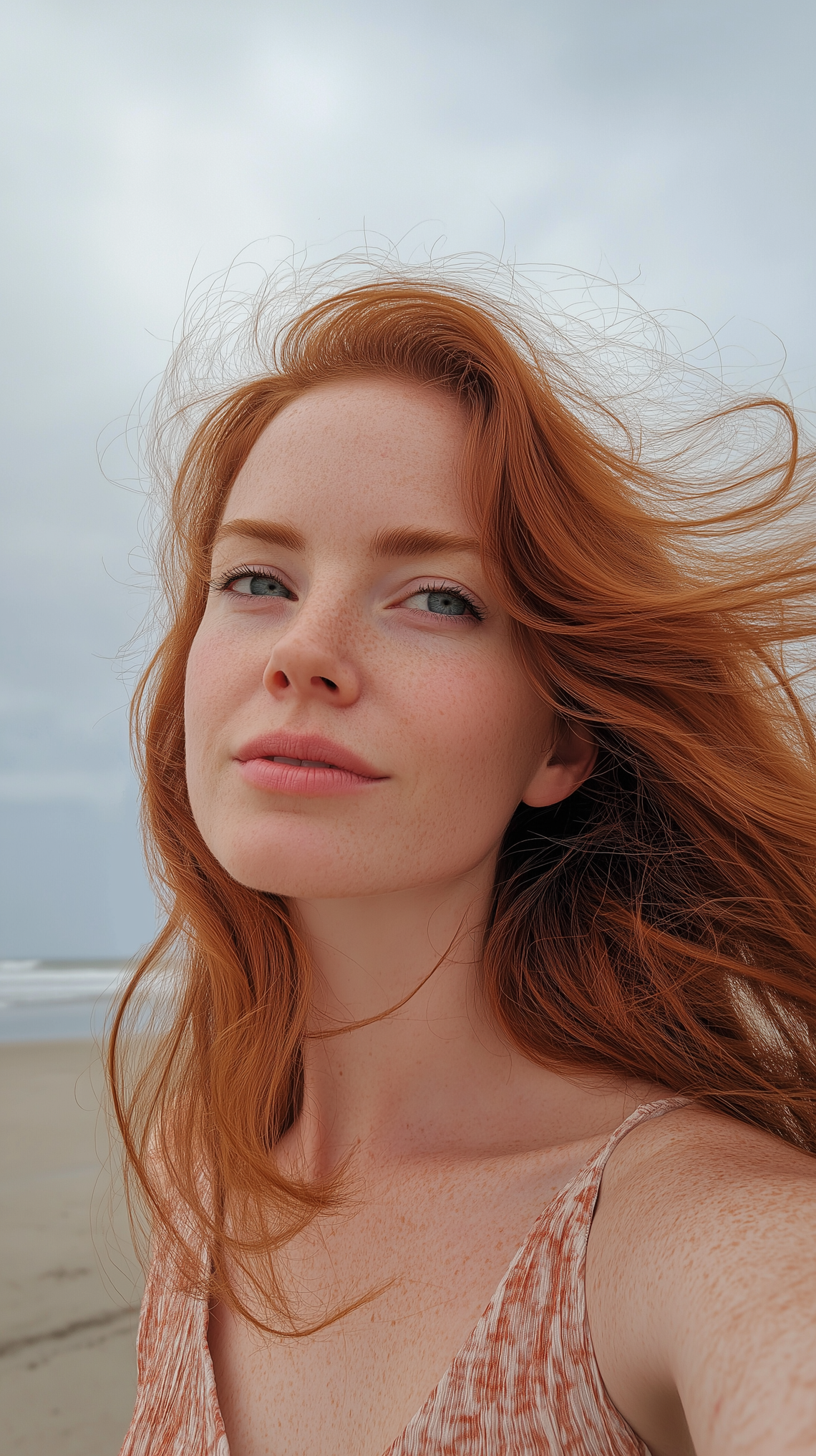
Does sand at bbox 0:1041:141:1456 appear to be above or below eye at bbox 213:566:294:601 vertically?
below

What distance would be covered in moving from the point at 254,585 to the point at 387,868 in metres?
0.59

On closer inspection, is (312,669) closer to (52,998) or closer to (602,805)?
(602,805)

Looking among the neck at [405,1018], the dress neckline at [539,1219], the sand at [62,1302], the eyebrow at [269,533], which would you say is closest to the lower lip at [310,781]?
the neck at [405,1018]

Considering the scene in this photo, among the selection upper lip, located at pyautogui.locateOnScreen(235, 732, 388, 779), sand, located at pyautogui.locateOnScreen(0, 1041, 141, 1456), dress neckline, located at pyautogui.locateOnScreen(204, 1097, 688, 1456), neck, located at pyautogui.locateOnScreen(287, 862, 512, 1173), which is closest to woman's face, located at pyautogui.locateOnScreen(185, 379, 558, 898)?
upper lip, located at pyautogui.locateOnScreen(235, 732, 388, 779)

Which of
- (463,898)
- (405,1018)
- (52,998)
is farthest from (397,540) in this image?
(52,998)

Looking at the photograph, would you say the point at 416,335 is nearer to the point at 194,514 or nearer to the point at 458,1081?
the point at 194,514

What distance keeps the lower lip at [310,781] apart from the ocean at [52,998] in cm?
666

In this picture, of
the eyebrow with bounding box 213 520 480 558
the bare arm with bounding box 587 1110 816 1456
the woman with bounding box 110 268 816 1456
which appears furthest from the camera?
the eyebrow with bounding box 213 520 480 558

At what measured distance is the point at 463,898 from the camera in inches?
74.0

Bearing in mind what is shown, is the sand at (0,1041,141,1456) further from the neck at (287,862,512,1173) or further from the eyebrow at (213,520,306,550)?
the eyebrow at (213,520,306,550)

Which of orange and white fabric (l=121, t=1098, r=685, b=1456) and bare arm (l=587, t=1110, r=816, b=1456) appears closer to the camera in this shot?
bare arm (l=587, t=1110, r=816, b=1456)

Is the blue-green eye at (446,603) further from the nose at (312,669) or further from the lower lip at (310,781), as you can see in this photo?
the lower lip at (310,781)

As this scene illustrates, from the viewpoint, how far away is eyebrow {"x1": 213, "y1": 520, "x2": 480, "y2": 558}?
1668 mm

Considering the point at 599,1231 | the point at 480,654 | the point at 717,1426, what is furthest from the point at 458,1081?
the point at 717,1426
